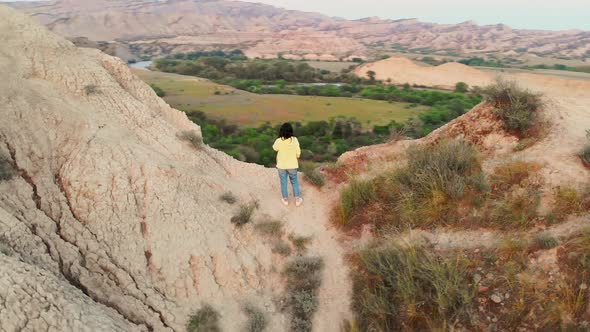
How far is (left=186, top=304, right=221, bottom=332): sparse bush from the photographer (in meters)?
5.44

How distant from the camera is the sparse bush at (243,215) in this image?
23.0 ft

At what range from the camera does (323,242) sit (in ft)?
23.3

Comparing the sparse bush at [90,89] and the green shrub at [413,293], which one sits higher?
the sparse bush at [90,89]

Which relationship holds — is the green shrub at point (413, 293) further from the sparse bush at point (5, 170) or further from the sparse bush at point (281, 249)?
the sparse bush at point (5, 170)

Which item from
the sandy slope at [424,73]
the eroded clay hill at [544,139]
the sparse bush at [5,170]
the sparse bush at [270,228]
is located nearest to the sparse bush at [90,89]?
the sparse bush at [5,170]

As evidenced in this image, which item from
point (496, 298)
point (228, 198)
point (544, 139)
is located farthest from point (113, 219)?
point (544, 139)

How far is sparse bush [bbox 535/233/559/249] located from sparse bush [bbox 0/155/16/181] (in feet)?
23.7

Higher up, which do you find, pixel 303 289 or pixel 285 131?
pixel 285 131

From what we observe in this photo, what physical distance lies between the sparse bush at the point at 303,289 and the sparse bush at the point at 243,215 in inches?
42.6

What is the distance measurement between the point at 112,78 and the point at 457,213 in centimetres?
751

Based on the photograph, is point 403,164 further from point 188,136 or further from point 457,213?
point 188,136

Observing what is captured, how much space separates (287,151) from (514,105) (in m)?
4.78

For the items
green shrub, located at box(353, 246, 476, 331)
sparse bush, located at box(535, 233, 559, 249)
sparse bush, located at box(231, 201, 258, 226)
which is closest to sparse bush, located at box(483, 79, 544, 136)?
sparse bush, located at box(535, 233, 559, 249)

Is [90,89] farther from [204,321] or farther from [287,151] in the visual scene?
[204,321]
